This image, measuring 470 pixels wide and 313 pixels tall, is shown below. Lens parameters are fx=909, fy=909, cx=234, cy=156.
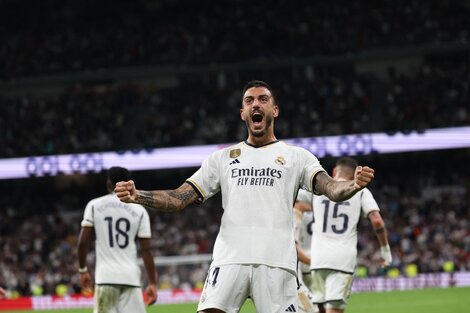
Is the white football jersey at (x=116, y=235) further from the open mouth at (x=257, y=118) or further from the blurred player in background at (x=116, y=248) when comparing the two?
the open mouth at (x=257, y=118)

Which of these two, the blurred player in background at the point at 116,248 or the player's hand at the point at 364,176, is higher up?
the player's hand at the point at 364,176

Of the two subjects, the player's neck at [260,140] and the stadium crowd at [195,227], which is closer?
the player's neck at [260,140]

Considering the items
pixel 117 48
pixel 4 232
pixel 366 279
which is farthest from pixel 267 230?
pixel 117 48

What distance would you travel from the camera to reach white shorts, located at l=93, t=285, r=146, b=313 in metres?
9.00

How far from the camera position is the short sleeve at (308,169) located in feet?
19.1

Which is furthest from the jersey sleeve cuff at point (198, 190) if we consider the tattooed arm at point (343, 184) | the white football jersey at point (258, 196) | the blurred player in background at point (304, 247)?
the blurred player in background at point (304, 247)

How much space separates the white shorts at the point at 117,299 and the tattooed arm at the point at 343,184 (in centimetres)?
380

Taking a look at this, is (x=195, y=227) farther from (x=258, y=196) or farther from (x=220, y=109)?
(x=258, y=196)

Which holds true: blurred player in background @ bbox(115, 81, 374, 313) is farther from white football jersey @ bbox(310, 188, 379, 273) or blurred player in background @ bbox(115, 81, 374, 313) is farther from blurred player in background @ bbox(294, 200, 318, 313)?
white football jersey @ bbox(310, 188, 379, 273)

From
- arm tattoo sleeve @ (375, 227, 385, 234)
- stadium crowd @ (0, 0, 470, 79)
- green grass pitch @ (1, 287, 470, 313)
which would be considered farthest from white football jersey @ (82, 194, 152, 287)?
stadium crowd @ (0, 0, 470, 79)

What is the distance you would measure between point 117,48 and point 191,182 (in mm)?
35750

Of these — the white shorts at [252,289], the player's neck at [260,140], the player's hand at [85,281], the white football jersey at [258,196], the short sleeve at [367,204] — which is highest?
the player's neck at [260,140]

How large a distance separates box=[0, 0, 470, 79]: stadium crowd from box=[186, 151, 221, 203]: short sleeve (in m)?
31.2

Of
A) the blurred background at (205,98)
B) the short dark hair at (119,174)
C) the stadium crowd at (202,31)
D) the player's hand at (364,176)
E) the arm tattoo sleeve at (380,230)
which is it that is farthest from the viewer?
the stadium crowd at (202,31)
